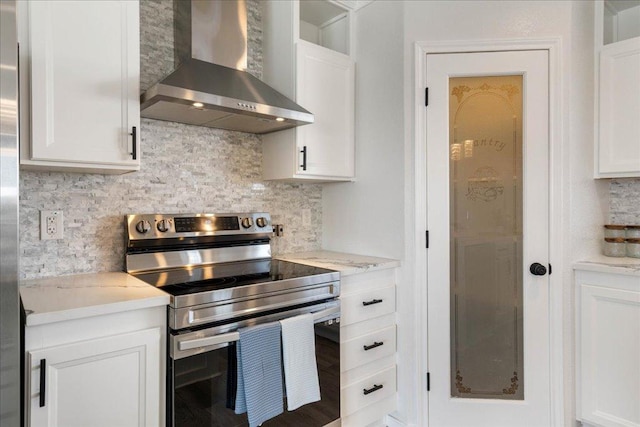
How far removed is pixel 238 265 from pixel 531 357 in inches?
67.0

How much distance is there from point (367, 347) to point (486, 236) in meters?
0.91

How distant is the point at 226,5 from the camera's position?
216 centimetres

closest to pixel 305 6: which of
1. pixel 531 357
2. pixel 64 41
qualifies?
pixel 64 41

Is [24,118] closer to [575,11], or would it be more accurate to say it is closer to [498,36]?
[498,36]

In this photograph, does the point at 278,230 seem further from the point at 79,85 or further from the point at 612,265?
the point at 612,265

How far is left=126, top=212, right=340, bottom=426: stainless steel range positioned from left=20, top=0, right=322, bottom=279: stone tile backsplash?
4.6 inches

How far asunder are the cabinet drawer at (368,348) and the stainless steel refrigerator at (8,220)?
1.41 meters

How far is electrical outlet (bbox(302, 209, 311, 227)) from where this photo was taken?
273cm

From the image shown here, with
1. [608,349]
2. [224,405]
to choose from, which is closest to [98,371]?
[224,405]

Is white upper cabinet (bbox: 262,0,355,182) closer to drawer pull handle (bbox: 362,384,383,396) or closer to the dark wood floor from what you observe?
the dark wood floor

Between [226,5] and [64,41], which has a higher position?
[226,5]

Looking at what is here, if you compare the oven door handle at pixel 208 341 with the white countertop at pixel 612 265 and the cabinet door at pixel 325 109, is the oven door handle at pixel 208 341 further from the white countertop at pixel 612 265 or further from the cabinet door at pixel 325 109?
the white countertop at pixel 612 265

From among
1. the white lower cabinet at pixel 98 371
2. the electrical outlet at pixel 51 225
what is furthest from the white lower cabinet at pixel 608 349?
the electrical outlet at pixel 51 225

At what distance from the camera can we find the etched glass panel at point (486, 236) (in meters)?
2.14
